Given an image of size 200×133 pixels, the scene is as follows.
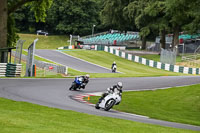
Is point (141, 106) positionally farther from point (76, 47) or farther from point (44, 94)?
point (76, 47)

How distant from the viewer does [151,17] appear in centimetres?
6544

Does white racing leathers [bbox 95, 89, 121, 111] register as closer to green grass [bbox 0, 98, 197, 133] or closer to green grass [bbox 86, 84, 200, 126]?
green grass [bbox 86, 84, 200, 126]

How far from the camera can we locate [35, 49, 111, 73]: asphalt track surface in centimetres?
4822

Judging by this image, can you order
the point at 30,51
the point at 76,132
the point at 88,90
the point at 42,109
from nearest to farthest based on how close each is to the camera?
the point at 76,132
the point at 42,109
the point at 88,90
the point at 30,51

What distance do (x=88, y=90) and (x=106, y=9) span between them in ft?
168

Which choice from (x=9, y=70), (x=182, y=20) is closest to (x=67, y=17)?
(x=182, y=20)

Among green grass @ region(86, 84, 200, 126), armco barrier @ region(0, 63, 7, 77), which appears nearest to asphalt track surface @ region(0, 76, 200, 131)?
green grass @ region(86, 84, 200, 126)

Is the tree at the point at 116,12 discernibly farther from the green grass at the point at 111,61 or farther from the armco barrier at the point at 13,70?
the armco barrier at the point at 13,70

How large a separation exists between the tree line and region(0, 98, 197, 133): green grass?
18376 mm

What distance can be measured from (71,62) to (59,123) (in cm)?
4144

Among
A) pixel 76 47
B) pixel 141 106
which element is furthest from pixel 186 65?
pixel 141 106

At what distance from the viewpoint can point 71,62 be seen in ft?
174

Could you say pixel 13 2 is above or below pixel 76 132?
above

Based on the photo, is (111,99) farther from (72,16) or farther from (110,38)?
(72,16)
